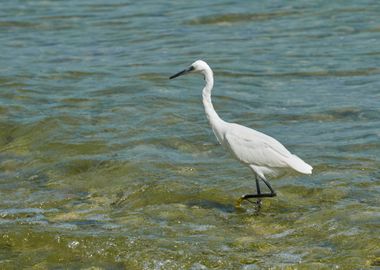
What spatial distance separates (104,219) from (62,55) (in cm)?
997

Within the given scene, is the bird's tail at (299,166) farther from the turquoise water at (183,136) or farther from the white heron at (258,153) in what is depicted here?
the turquoise water at (183,136)

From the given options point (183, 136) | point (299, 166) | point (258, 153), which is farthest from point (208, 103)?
point (183, 136)

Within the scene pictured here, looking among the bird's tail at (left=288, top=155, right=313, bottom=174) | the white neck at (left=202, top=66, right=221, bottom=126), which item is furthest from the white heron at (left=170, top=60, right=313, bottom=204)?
the white neck at (left=202, top=66, right=221, bottom=126)

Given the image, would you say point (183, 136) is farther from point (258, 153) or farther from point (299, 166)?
point (299, 166)

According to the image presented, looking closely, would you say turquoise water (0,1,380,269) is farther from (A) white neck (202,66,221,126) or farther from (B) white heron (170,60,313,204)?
(A) white neck (202,66,221,126)

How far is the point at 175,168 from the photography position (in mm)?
11602

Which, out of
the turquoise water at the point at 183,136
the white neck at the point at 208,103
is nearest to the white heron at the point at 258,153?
the white neck at the point at 208,103

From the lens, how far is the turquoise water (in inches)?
347

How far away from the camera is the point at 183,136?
1308cm

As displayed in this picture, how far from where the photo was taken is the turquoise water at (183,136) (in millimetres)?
8820

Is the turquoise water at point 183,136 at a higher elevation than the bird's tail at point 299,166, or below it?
below

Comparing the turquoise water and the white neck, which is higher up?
the white neck

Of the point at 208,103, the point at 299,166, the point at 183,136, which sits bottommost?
the point at 183,136

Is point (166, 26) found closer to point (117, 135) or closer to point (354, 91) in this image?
point (354, 91)
